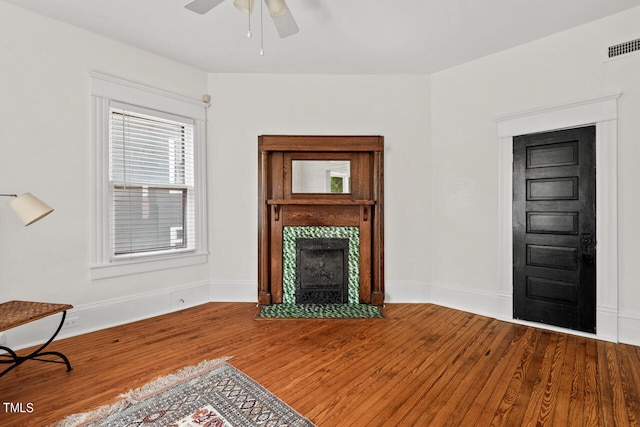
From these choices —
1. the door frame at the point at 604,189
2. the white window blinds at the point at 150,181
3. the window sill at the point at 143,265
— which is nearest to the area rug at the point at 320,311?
the window sill at the point at 143,265

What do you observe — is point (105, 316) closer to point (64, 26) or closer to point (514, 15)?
point (64, 26)

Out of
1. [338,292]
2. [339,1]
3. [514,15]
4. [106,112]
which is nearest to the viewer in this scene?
[339,1]

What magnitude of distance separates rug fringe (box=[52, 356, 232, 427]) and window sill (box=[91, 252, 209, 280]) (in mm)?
1538

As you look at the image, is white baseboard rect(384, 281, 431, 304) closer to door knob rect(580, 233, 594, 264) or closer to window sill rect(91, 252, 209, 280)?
door knob rect(580, 233, 594, 264)

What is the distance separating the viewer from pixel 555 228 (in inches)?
119

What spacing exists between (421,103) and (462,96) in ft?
1.61

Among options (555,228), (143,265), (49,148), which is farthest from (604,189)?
(49,148)

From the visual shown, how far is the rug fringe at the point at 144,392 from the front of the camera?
1.71 meters

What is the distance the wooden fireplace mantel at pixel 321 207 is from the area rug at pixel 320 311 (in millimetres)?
169

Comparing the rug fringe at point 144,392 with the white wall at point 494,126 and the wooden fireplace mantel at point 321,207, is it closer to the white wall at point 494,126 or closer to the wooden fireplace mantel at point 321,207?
the wooden fireplace mantel at point 321,207

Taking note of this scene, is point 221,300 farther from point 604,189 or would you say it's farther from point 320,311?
point 604,189

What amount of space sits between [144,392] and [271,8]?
2743mm

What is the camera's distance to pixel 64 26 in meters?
2.83

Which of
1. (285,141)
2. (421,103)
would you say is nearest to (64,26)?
(285,141)
